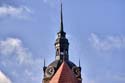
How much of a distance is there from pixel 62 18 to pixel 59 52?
10.9 m

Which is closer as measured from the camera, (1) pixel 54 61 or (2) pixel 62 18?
(1) pixel 54 61

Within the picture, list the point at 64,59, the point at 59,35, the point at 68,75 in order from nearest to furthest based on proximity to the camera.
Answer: the point at 68,75 < the point at 64,59 < the point at 59,35

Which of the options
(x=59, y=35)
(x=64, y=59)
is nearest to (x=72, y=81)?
(x=64, y=59)

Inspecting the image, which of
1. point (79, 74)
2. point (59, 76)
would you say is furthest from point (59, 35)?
point (59, 76)

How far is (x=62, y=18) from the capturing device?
104 meters

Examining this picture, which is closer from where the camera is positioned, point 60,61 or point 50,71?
point 60,61

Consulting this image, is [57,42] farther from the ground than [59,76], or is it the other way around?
[57,42]

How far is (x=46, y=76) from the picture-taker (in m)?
96.1

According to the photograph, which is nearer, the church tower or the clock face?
the church tower

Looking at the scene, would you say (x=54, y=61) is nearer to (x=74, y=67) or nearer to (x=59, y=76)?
(x=74, y=67)

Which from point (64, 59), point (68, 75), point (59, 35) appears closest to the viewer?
point (68, 75)

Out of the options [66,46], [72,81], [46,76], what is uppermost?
[66,46]

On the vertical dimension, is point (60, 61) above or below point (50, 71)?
above

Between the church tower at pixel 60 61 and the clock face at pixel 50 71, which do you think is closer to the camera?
the church tower at pixel 60 61
